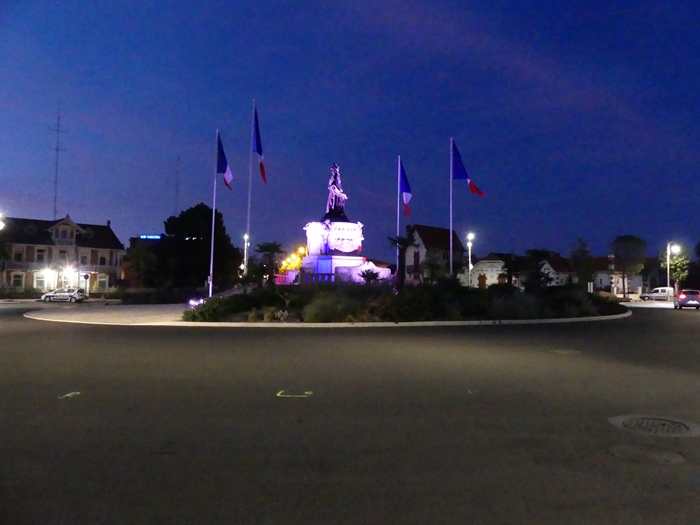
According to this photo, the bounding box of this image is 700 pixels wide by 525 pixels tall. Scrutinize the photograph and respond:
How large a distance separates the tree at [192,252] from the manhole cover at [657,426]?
50150 mm

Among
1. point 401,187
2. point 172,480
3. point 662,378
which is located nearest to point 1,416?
point 172,480

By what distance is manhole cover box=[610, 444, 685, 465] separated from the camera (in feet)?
19.6

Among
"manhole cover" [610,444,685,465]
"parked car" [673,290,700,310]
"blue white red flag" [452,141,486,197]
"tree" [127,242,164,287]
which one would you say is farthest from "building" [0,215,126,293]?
"manhole cover" [610,444,685,465]

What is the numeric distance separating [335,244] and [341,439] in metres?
34.8

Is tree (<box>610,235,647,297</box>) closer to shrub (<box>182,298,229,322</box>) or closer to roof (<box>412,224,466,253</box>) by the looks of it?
roof (<box>412,224,466,253</box>)

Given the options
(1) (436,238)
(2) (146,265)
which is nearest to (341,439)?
(2) (146,265)

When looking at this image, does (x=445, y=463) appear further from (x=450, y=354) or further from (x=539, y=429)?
(x=450, y=354)

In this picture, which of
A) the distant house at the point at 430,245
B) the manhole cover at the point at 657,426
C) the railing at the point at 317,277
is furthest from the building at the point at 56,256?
the manhole cover at the point at 657,426

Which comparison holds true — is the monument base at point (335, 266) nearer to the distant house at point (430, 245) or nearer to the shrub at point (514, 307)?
the shrub at point (514, 307)

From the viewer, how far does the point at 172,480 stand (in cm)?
539

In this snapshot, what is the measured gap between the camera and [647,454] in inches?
244

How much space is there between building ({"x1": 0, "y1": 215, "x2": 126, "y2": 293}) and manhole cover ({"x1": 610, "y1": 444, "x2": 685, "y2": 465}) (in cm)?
6064

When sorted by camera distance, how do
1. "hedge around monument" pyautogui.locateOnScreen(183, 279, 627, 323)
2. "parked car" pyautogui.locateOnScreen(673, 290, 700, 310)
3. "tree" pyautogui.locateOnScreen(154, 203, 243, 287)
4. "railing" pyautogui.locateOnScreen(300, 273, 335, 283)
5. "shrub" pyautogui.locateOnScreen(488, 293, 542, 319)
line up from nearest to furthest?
"hedge around monument" pyautogui.locateOnScreen(183, 279, 627, 323) < "shrub" pyautogui.locateOnScreen(488, 293, 542, 319) < "railing" pyautogui.locateOnScreen(300, 273, 335, 283) < "parked car" pyautogui.locateOnScreen(673, 290, 700, 310) < "tree" pyautogui.locateOnScreen(154, 203, 243, 287)

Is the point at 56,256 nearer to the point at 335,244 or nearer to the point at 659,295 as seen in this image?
the point at 335,244
